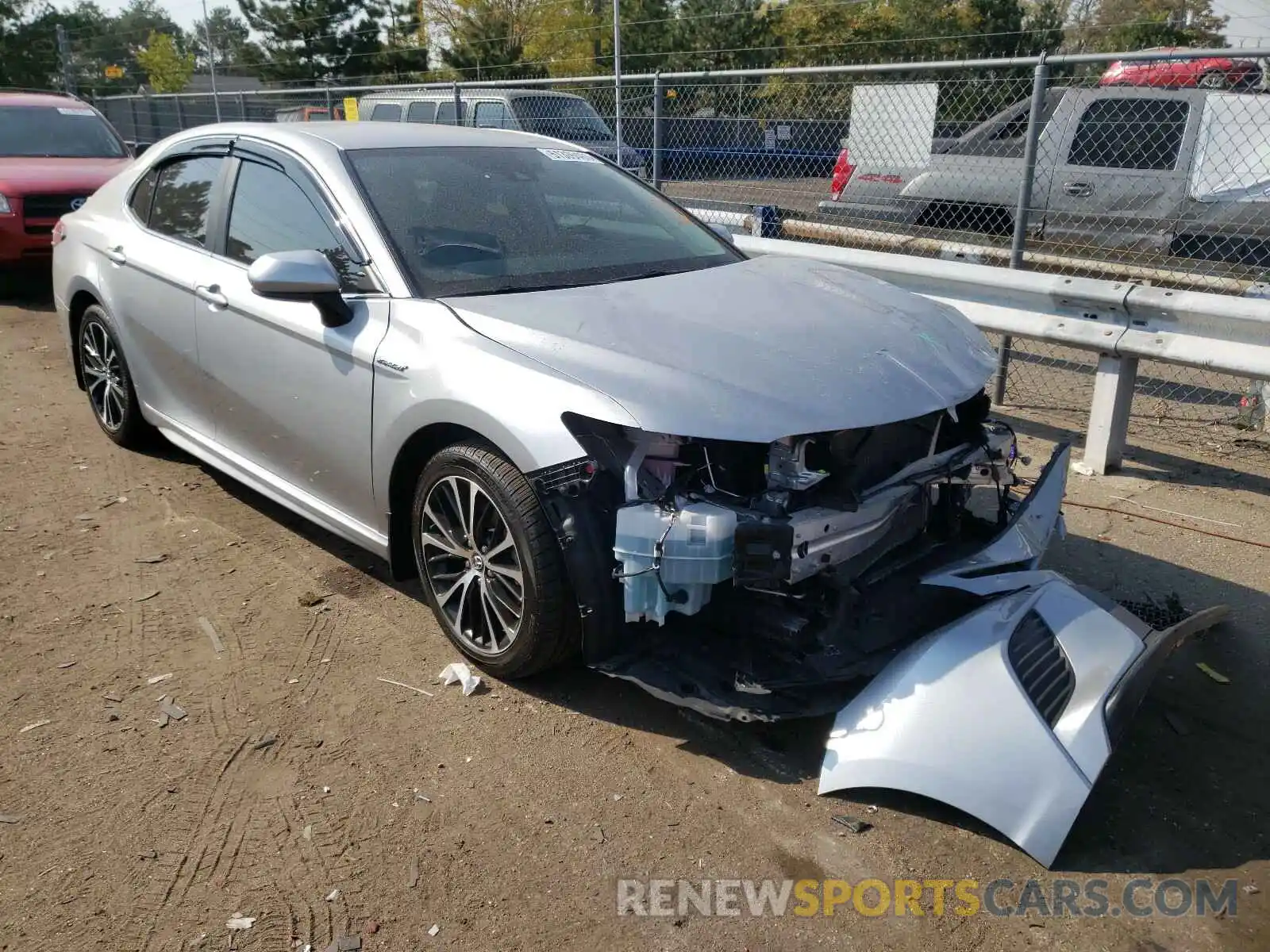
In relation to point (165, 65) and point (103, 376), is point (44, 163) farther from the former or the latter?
point (165, 65)

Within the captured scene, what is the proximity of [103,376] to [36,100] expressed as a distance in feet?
23.9

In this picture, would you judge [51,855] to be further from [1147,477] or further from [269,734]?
[1147,477]

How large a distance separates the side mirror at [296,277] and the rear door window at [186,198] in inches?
49.6

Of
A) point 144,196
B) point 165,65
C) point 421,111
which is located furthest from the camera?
point 165,65

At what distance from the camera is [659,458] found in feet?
10.1

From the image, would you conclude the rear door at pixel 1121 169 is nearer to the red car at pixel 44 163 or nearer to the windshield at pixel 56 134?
the red car at pixel 44 163

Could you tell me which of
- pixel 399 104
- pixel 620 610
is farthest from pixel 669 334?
pixel 399 104

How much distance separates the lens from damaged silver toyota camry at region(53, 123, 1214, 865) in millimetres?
2918

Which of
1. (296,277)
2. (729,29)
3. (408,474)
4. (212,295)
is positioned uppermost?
(729,29)

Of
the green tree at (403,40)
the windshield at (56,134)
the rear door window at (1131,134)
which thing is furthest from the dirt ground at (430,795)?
the green tree at (403,40)

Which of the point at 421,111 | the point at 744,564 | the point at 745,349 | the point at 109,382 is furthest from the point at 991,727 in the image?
the point at 421,111

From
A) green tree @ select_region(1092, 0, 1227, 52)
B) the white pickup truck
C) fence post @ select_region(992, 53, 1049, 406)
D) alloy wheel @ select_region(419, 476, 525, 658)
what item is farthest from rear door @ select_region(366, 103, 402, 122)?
green tree @ select_region(1092, 0, 1227, 52)

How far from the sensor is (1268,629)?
3984 mm

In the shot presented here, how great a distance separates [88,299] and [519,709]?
375cm
